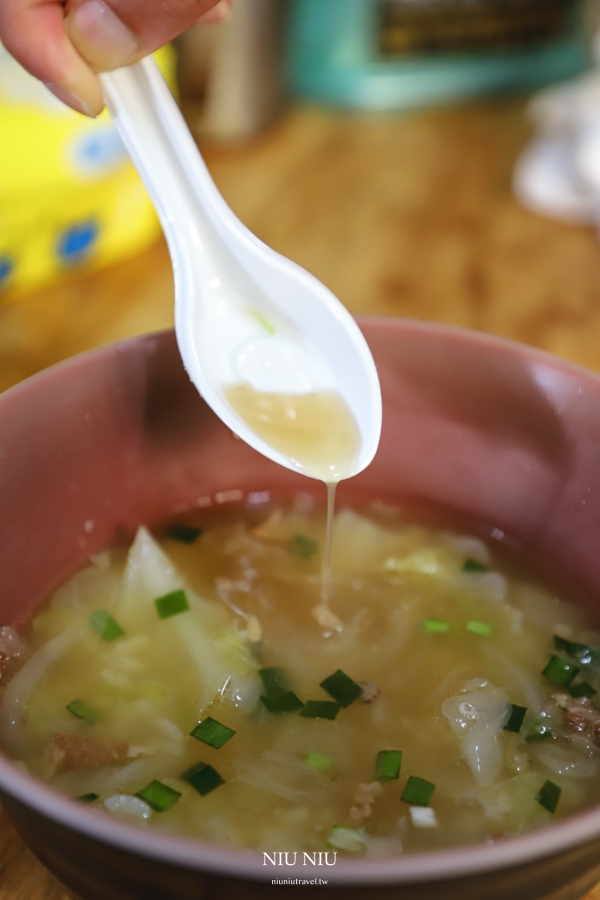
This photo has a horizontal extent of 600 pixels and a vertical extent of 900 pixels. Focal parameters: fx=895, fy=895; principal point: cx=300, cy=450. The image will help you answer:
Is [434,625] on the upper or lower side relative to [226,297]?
lower

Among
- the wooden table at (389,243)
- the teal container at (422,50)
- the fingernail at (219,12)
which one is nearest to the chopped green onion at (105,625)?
the wooden table at (389,243)

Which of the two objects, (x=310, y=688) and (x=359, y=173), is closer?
(x=310, y=688)

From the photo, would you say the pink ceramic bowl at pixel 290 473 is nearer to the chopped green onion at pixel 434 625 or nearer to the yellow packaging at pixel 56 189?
the chopped green onion at pixel 434 625

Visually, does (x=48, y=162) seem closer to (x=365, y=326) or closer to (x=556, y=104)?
(x=365, y=326)

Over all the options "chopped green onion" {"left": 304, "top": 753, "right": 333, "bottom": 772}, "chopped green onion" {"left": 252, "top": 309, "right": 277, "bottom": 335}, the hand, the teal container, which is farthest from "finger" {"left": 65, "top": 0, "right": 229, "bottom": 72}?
the teal container

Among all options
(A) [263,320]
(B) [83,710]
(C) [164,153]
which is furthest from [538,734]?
(C) [164,153]

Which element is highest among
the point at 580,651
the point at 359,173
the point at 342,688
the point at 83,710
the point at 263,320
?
the point at 263,320

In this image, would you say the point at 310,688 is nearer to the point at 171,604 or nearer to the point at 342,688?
the point at 342,688
